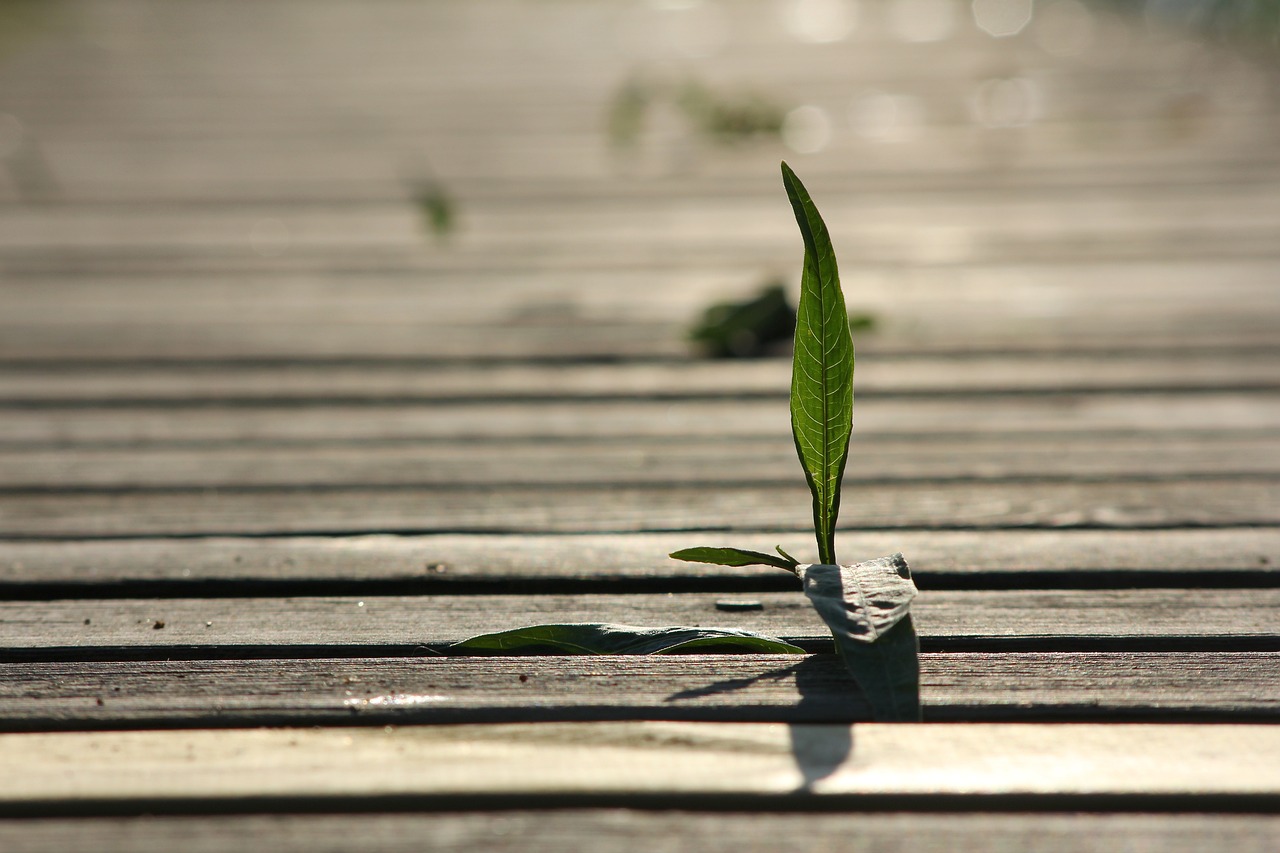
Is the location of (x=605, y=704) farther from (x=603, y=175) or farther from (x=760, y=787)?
(x=603, y=175)

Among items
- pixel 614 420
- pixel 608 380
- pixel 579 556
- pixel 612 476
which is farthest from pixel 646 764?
pixel 608 380

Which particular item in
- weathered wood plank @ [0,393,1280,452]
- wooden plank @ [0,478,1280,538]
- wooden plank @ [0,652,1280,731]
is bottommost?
wooden plank @ [0,652,1280,731]

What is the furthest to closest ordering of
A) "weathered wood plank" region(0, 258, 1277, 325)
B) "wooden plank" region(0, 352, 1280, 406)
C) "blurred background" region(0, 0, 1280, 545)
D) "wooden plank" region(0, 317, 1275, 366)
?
"weathered wood plank" region(0, 258, 1277, 325) < "wooden plank" region(0, 317, 1275, 366) < "wooden plank" region(0, 352, 1280, 406) < "blurred background" region(0, 0, 1280, 545)

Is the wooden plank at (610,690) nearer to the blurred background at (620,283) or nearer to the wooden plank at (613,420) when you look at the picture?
the blurred background at (620,283)

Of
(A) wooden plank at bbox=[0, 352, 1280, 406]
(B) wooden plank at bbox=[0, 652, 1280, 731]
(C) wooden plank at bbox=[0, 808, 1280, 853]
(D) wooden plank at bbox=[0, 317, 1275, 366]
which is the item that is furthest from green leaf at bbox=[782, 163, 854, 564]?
(D) wooden plank at bbox=[0, 317, 1275, 366]

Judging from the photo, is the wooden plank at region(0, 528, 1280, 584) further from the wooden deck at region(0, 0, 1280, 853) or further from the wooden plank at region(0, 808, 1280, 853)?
the wooden plank at region(0, 808, 1280, 853)

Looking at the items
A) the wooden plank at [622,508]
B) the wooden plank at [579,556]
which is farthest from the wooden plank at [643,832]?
the wooden plank at [622,508]

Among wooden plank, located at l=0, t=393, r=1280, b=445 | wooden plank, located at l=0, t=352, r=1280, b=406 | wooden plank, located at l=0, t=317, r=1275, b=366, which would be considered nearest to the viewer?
wooden plank, located at l=0, t=393, r=1280, b=445
